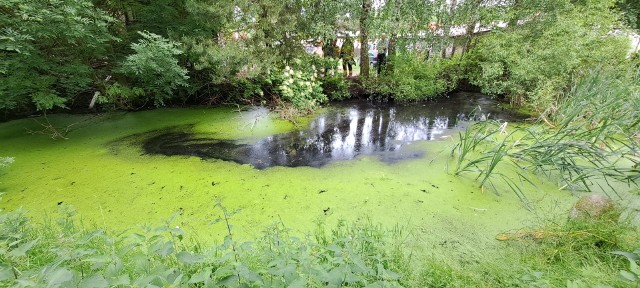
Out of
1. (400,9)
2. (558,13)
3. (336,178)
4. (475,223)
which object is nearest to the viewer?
(475,223)

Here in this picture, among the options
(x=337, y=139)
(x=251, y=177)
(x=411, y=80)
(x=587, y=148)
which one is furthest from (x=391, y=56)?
(x=251, y=177)

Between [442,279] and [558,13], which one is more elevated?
[558,13]

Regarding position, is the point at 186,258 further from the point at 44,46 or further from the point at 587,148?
the point at 44,46

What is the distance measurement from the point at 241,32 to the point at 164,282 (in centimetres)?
514

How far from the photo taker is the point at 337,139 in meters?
4.25

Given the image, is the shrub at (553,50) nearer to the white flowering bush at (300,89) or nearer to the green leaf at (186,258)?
the white flowering bush at (300,89)

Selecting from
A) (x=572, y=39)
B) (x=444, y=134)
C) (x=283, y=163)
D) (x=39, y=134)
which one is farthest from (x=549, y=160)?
(x=39, y=134)

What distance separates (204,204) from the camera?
2457mm

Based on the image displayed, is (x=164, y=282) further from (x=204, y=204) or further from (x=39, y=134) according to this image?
(x=39, y=134)

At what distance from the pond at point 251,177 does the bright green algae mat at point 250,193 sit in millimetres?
10

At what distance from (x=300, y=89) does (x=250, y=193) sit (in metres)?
3.39

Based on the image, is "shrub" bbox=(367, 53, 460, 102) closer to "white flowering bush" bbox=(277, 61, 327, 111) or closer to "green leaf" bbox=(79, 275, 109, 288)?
"white flowering bush" bbox=(277, 61, 327, 111)

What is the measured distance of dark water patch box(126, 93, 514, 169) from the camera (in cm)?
354

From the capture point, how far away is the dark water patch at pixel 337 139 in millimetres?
3545
